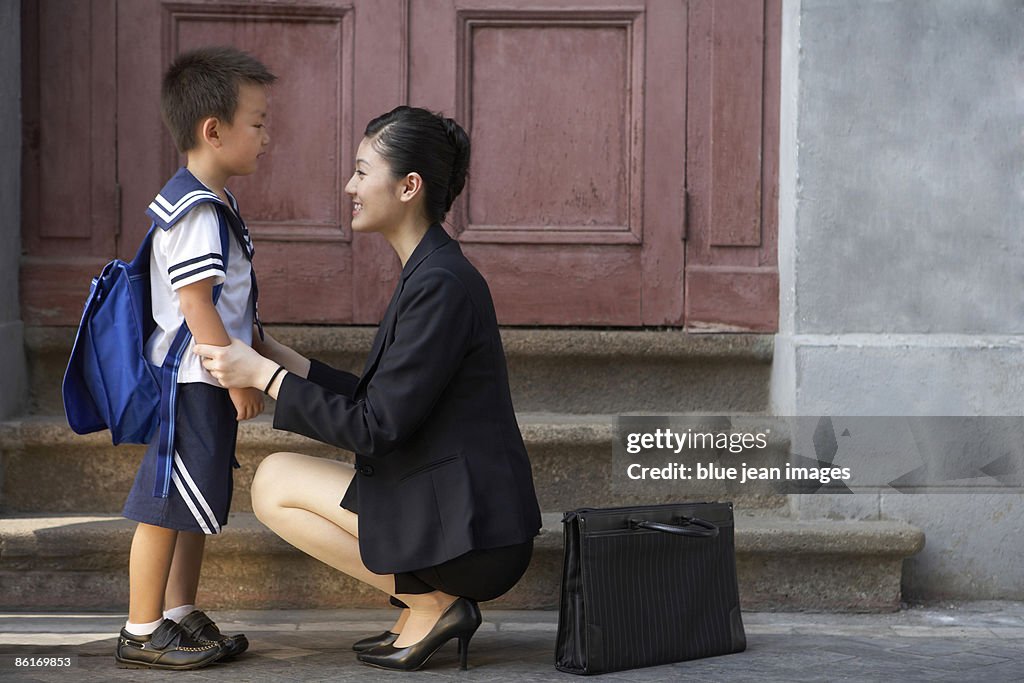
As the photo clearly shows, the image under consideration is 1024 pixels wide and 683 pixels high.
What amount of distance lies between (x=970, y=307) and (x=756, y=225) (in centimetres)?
72

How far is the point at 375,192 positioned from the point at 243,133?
35cm

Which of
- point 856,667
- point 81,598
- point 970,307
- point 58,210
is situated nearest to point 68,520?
point 81,598

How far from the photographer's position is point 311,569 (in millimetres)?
3535

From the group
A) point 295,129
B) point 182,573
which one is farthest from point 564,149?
point 182,573

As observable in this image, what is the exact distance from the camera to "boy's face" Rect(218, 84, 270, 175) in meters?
2.95

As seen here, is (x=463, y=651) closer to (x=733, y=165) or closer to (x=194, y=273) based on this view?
(x=194, y=273)

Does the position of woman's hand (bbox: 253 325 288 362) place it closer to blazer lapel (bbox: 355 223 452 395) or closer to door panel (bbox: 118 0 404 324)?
blazer lapel (bbox: 355 223 452 395)

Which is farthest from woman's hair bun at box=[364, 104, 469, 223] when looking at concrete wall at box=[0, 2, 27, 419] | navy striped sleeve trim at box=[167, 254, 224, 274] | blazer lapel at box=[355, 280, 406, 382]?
concrete wall at box=[0, 2, 27, 419]

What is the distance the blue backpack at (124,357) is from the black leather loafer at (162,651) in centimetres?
46

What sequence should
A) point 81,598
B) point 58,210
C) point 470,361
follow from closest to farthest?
1. point 470,361
2. point 81,598
3. point 58,210

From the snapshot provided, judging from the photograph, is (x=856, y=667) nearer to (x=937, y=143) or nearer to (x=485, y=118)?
(x=937, y=143)

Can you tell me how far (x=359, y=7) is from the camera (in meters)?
4.06

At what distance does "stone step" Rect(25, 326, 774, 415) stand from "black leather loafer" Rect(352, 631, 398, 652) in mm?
1140

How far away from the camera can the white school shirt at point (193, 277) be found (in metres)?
2.79
